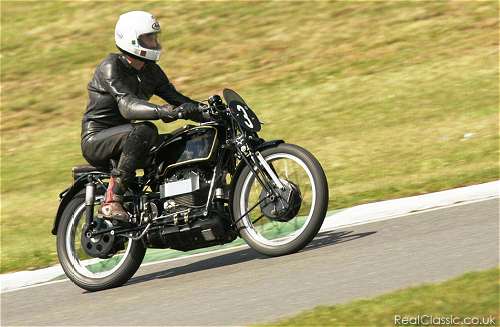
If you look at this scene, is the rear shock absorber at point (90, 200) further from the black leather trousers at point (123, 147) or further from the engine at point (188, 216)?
the engine at point (188, 216)

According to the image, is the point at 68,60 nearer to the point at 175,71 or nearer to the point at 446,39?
the point at 175,71

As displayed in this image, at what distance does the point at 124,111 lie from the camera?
7992 mm

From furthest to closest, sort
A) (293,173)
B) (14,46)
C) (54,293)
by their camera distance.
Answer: (14,46)
(54,293)
(293,173)

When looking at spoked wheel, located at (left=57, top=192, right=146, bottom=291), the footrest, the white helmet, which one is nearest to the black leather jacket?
the white helmet

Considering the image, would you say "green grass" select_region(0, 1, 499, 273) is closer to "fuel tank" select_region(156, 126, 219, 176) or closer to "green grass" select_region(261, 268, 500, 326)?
"fuel tank" select_region(156, 126, 219, 176)

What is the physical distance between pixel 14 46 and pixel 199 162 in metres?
14.0

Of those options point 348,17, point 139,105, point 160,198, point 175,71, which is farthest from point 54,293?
point 348,17

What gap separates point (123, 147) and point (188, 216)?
75 cm

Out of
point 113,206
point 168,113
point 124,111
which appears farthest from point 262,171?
point 113,206

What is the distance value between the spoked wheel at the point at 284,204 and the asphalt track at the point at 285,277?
0.16m

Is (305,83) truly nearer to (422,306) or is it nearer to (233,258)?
(233,258)

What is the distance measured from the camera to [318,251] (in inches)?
316

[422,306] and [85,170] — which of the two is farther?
[85,170]

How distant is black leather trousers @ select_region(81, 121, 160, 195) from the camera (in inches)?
316
